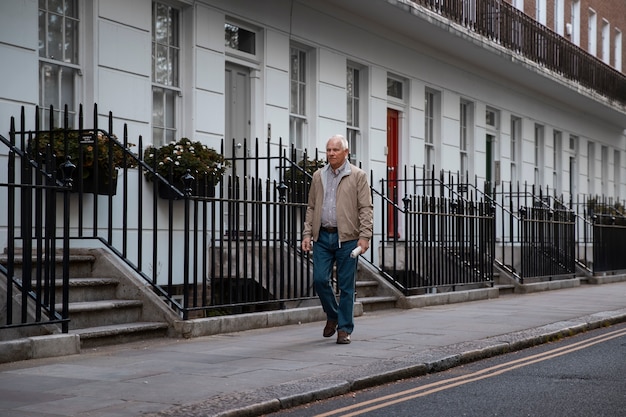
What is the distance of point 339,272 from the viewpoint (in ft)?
33.3

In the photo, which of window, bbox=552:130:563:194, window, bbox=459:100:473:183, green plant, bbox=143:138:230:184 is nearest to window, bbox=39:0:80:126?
green plant, bbox=143:138:230:184

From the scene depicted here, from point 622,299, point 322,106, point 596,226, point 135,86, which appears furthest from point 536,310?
point 596,226

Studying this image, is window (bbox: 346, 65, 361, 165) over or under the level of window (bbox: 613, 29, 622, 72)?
under

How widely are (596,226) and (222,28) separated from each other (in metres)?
12.1

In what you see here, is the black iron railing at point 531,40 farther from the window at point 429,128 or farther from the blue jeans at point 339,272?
the blue jeans at point 339,272

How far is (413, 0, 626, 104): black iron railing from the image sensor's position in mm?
20516

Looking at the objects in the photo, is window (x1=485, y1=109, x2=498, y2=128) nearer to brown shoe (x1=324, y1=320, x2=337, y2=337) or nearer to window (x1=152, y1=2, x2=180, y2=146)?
window (x1=152, y1=2, x2=180, y2=146)

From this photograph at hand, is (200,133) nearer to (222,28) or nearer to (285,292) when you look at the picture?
(222,28)

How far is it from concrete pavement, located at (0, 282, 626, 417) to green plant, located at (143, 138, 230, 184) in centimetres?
226

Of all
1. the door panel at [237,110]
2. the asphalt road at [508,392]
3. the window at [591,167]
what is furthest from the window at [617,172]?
the asphalt road at [508,392]

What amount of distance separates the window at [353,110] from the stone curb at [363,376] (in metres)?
6.99

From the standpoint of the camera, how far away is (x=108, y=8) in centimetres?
1212

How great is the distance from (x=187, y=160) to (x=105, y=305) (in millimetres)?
3056

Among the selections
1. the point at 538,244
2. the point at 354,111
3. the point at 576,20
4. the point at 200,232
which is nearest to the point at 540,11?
the point at 576,20
